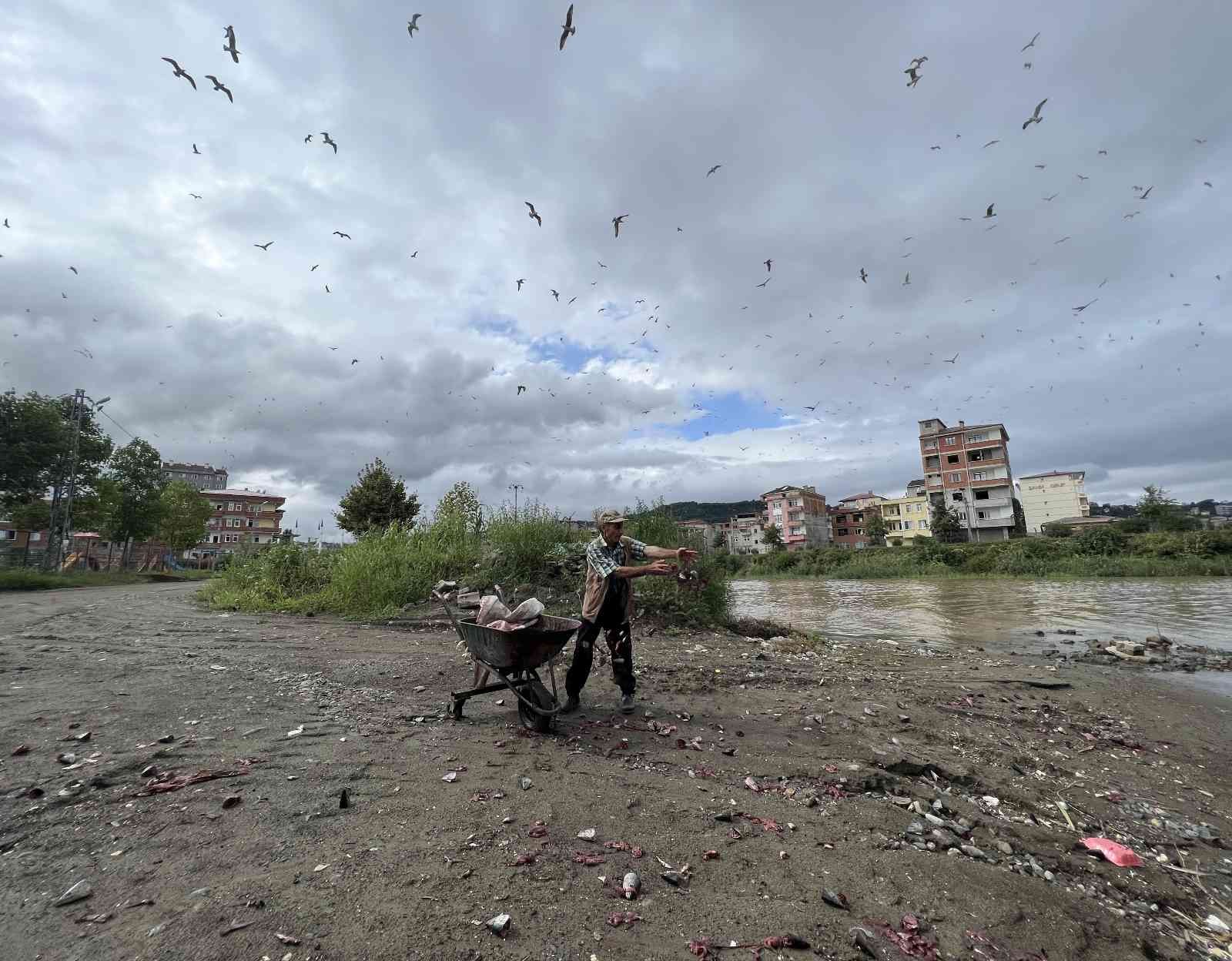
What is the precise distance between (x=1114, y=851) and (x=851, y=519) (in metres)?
89.0

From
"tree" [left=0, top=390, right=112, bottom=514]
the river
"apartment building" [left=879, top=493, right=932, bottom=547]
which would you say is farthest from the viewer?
"apartment building" [left=879, top=493, right=932, bottom=547]

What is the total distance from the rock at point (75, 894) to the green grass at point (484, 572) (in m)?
7.00

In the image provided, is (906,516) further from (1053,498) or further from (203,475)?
(203,475)

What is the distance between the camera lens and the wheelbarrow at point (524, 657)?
412 centimetres

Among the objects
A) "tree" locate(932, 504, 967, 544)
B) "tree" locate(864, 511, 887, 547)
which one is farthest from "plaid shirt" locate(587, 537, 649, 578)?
"tree" locate(864, 511, 887, 547)

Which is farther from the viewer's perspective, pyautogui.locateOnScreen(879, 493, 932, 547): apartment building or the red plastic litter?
pyautogui.locateOnScreen(879, 493, 932, 547): apartment building

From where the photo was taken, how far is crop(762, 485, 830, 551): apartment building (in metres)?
83.1

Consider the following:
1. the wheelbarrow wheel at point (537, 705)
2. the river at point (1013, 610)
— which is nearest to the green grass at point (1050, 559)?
the river at point (1013, 610)

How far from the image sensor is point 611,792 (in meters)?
3.33

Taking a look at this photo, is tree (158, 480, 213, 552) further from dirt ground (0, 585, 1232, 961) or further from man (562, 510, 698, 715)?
man (562, 510, 698, 715)

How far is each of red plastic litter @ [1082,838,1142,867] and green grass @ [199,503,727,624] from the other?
676cm

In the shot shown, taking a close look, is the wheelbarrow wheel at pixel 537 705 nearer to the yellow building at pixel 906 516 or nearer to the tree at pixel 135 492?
the tree at pixel 135 492

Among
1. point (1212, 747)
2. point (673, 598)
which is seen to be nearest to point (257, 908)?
point (1212, 747)

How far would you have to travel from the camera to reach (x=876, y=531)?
6994 centimetres
